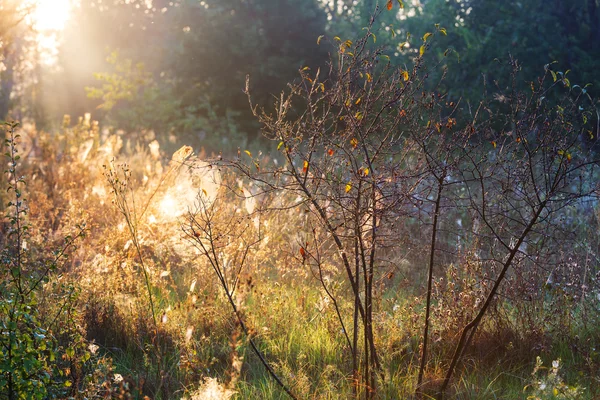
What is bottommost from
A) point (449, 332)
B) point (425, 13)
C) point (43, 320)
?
point (449, 332)

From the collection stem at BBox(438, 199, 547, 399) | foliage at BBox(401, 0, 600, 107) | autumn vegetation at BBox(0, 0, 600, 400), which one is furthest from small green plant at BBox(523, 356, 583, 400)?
foliage at BBox(401, 0, 600, 107)

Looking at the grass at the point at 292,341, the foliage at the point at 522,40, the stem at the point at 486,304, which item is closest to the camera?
the stem at the point at 486,304

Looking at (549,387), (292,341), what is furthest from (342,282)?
(549,387)

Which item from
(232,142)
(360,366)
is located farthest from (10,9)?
(232,142)

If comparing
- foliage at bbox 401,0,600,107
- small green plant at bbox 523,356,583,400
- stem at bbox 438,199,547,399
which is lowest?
small green plant at bbox 523,356,583,400

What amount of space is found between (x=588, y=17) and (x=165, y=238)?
32.8 feet

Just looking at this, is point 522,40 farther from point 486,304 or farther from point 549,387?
point 486,304

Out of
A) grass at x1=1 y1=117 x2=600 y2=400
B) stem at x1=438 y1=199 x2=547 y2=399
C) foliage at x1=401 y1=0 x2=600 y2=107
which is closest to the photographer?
stem at x1=438 y1=199 x2=547 y2=399

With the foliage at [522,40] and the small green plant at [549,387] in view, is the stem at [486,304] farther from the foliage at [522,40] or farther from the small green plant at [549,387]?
the foliage at [522,40]

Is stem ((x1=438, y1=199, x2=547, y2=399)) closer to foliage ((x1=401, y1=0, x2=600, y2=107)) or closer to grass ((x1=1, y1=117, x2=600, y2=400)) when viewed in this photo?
grass ((x1=1, y1=117, x2=600, y2=400))

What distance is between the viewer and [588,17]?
38.2 ft

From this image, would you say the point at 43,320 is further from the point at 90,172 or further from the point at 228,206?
the point at 90,172

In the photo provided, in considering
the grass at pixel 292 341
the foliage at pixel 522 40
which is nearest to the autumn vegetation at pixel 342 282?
the grass at pixel 292 341

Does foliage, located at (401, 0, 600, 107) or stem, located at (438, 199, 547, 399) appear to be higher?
foliage, located at (401, 0, 600, 107)
